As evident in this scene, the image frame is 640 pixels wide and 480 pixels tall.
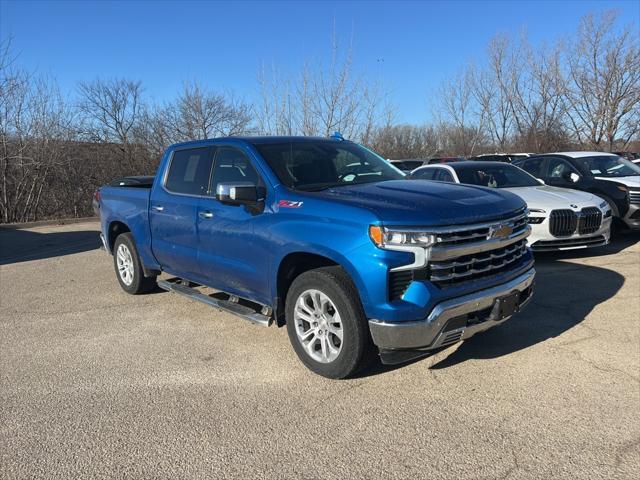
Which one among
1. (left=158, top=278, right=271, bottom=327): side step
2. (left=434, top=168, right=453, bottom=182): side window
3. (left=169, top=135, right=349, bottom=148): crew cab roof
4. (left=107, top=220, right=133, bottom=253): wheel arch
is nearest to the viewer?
(left=158, top=278, right=271, bottom=327): side step

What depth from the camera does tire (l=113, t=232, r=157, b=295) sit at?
21.0 feet

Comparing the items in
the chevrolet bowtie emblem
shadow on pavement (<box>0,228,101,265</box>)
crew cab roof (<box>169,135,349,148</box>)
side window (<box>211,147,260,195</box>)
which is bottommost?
shadow on pavement (<box>0,228,101,265</box>)

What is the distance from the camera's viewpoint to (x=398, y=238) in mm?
3381

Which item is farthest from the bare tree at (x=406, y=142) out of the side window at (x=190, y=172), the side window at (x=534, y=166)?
the side window at (x=190, y=172)

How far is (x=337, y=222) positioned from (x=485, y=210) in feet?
3.61

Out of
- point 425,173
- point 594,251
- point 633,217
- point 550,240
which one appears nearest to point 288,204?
point 550,240

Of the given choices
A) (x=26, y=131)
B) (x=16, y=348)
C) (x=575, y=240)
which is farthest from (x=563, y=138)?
(x=16, y=348)

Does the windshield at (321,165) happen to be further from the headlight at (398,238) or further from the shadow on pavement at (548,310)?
the shadow on pavement at (548,310)

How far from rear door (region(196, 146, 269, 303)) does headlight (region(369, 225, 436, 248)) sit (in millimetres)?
1171

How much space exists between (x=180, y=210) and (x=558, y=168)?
313 inches

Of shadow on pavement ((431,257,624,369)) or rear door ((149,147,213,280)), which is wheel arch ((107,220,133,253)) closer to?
rear door ((149,147,213,280))

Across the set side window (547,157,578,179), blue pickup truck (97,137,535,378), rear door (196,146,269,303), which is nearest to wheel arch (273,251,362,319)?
blue pickup truck (97,137,535,378)

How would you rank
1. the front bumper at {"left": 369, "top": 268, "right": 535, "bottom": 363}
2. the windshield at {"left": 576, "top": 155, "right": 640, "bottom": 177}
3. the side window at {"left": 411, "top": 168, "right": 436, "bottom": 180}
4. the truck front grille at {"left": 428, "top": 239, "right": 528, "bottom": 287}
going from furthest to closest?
the windshield at {"left": 576, "top": 155, "right": 640, "bottom": 177} < the side window at {"left": 411, "top": 168, "right": 436, "bottom": 180} < the truck front grille at {"left": 428, "top": 239, "right": 528, "bottom": 287} < the front bumper at {"left": 369, "top": 268, "right": 535, "bottom": 363}

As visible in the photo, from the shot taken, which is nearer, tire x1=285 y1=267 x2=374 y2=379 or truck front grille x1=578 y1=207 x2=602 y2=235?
tire x1=285 y1=267 x2=374 y2=379
